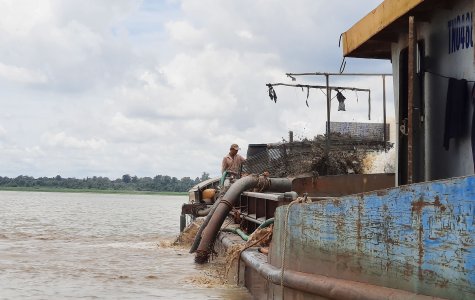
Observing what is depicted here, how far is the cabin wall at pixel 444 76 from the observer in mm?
4977

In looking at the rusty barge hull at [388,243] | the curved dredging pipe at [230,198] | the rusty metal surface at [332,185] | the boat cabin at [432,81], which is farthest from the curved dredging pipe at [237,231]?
the rusty barge hull at [388,243]

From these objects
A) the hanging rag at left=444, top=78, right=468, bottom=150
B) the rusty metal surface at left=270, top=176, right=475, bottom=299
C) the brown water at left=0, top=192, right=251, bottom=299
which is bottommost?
the brown water at left=0, top=192, right=251, bottom=299

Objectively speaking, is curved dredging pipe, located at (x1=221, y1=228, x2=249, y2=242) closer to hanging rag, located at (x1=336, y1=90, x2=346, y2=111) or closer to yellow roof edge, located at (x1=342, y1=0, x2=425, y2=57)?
yellow roof edge, located at (x1=342, y1=0, x2=425, y2=57)

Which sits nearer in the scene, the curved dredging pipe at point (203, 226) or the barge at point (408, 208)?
the barge at point (408, 208)

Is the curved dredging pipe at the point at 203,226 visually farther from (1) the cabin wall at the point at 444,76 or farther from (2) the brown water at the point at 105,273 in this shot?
(1) the cabin wall at the point at 444,76

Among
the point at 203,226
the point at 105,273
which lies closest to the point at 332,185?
the point at 203,226

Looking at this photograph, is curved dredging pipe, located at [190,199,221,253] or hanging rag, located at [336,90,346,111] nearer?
curved dredging pipe, located at [190,199,221,253]

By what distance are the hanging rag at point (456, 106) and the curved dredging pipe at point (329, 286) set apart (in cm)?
159

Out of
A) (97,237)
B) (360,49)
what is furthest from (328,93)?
(360,49)

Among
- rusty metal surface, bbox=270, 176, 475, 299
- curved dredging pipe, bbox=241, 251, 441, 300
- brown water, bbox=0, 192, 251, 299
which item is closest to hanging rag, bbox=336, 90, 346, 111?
brown water, bbox=0, 192, 251, 299

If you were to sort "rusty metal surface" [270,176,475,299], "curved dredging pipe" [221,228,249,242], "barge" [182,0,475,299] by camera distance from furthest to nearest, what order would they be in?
"curved dredging pipe" [221,228,249,242], "barge" [182,0,475,299], "rusty metal surface" [270,176,475,299]

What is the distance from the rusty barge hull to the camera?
10.5ft

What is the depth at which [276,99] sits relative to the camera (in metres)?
20.6

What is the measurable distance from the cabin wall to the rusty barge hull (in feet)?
3.90
